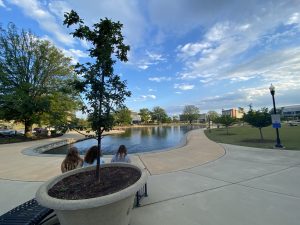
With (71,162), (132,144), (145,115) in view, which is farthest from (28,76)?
(145,115)

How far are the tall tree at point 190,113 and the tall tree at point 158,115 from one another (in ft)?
50.3

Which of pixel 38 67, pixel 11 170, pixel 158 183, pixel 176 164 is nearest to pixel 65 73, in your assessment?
pixel 38 67

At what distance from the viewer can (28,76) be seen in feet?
73.7

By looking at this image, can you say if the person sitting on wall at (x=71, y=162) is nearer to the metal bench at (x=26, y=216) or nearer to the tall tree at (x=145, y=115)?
the metal bench at (x=26, y=216)

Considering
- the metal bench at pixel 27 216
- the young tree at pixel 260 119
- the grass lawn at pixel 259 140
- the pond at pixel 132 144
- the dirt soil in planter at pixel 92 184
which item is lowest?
the pond at pixel 132 144

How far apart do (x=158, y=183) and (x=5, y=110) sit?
21.2 m

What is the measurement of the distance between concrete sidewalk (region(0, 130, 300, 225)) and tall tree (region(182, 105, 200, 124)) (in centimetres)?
10457

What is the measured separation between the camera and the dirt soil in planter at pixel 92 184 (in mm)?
2881

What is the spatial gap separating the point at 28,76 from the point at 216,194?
80.2 ft

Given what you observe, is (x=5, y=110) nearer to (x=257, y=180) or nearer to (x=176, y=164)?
(x=176, y=164)

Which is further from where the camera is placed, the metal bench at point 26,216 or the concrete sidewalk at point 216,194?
the concrete sidewalk at point 216,194

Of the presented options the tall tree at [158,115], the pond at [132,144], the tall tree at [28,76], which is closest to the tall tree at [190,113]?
the tall tree at [158,115]

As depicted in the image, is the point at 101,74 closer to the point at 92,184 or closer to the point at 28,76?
the point at 92,184

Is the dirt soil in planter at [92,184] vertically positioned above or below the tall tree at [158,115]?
below
